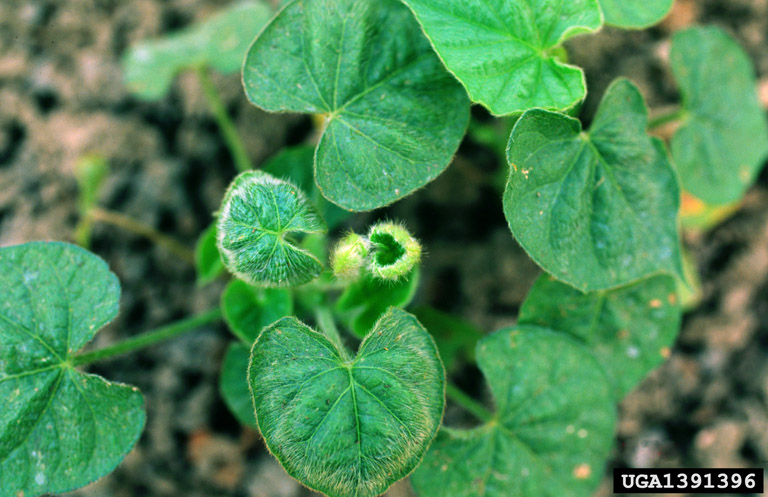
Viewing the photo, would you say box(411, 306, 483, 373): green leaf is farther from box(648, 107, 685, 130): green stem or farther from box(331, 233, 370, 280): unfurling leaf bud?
box(648, 107, 685, 130): green stem

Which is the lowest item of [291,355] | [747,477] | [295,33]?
[747,477]

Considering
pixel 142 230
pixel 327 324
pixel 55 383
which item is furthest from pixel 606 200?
pixel 142 230

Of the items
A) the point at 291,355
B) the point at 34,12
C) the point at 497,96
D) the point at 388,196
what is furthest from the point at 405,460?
the point at 34,12

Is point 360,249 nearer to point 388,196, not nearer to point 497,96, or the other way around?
point 388,196

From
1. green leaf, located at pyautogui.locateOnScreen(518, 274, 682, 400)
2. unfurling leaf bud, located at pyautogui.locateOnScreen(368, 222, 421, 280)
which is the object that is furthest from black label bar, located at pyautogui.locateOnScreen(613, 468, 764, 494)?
unfurling leaf bud, located at pyautogui.locateOnScreen(368, 222, 421, 280)

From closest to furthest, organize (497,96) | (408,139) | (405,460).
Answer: (405,460) → (497,96) → (408,139)

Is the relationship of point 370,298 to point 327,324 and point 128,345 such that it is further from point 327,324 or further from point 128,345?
point 128,345

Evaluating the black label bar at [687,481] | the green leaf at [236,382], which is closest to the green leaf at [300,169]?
the green leaf at [236,382]
